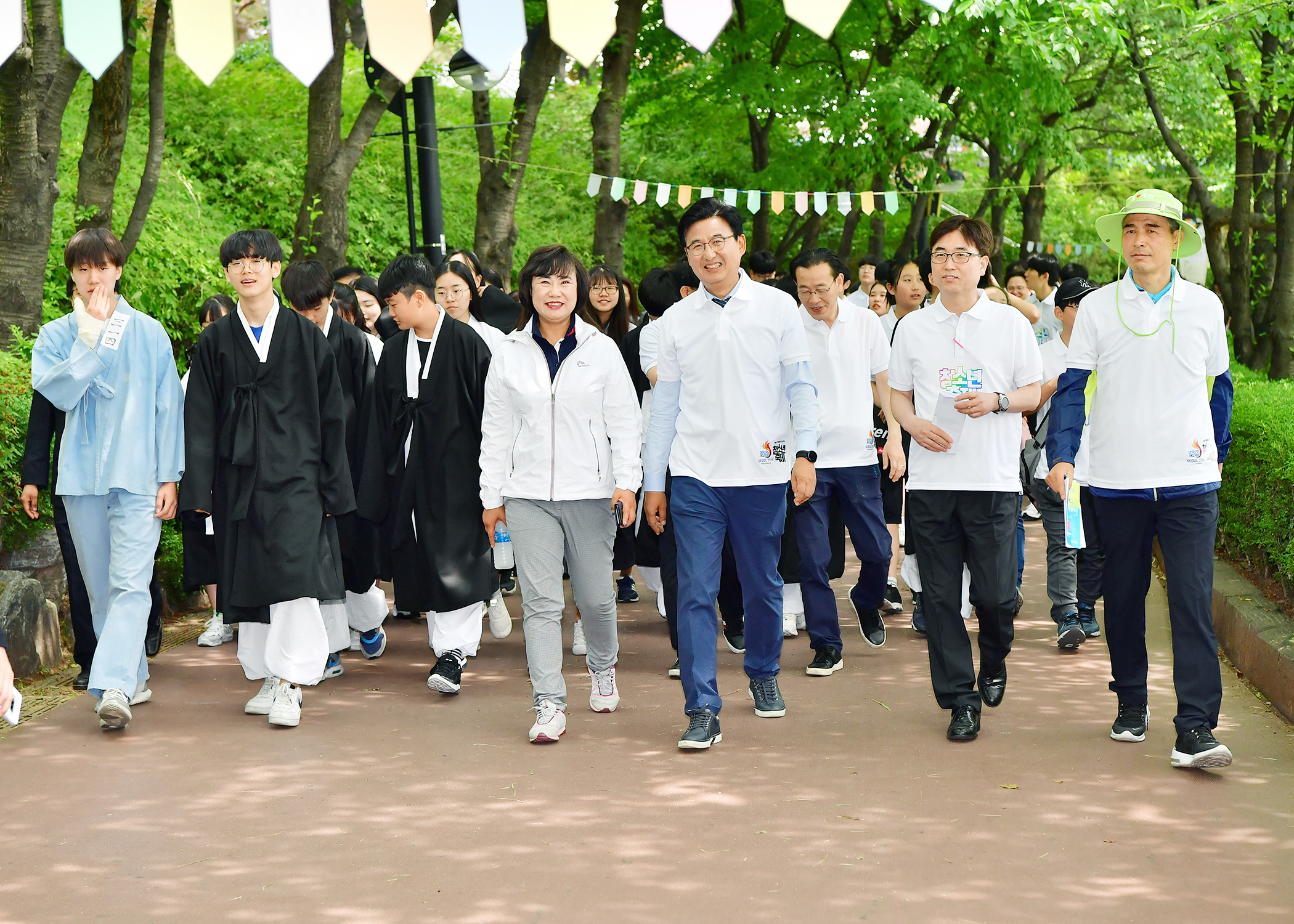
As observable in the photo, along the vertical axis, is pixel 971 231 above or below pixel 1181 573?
above

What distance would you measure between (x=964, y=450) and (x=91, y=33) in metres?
Result: 3.83

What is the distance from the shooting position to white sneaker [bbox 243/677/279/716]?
654cm

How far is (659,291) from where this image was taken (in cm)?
776

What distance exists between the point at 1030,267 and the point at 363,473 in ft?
20.3

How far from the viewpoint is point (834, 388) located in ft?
24.5

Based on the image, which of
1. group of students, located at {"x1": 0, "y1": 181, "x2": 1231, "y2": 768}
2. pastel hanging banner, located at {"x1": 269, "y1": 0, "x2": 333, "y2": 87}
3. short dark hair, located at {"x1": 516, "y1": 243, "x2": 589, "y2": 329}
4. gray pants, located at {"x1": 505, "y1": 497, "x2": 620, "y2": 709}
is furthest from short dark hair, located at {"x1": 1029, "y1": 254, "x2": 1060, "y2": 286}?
pastel hanging banner, located at {"x1": 269, "y1": 0, "x2": 333, "y2": 87}

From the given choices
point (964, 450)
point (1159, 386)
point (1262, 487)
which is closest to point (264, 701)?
point (964, 450)

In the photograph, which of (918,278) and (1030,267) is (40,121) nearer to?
(918,278)

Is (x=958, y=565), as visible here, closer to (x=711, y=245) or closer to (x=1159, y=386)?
(x=1159, y=386)

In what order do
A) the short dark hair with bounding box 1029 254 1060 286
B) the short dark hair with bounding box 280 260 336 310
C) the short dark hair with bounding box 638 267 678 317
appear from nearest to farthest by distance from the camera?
the short dark hair with bounding box 280 260 336 310 < the short dark hair with bounding box 638 267 678 317 < the short dark hair with bounding box 1029 254 1060 286

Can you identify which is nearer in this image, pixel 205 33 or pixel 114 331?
pixel 205 33

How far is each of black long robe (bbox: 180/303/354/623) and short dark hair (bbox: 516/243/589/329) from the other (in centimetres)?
104

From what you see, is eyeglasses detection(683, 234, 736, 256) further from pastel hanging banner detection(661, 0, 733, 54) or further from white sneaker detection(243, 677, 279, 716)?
white sneaker detection(243, 677, 279, 716)

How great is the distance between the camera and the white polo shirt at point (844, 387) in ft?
24.4
